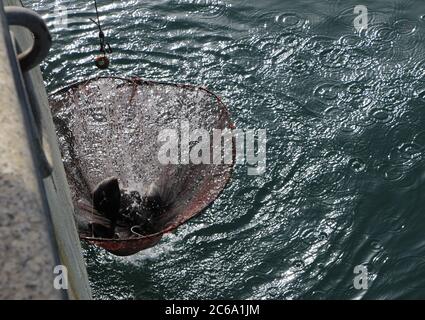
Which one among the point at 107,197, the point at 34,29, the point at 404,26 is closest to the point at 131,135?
the point at 107,197

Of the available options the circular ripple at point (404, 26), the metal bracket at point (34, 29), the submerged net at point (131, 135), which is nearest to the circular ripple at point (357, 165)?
the submerged net at point (131, 135)

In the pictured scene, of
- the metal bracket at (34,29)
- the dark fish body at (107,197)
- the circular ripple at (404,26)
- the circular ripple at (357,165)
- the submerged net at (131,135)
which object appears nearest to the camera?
the metal bracket at (34,29)

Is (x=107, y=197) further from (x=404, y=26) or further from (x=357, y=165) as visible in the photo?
(x=404, y=26)

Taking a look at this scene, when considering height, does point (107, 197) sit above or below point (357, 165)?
above

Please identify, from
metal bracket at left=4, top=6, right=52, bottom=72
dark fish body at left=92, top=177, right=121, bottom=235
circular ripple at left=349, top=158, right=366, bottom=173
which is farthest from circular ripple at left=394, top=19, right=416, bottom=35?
metal bracket at left=4, top=6, right=52, bottom=72

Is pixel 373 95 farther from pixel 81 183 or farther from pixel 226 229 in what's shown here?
pixel 81 183

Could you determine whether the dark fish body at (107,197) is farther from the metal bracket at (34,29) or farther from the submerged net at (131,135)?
the metal bracket at (34,29)

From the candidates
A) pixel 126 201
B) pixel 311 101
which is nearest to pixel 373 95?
pixel 311 101

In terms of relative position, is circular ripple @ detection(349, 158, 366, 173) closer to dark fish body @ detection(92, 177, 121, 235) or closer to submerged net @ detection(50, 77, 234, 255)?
submerged net @ detection(50, 77, 234, 255)

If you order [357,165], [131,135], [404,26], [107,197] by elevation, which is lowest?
[357,165]
